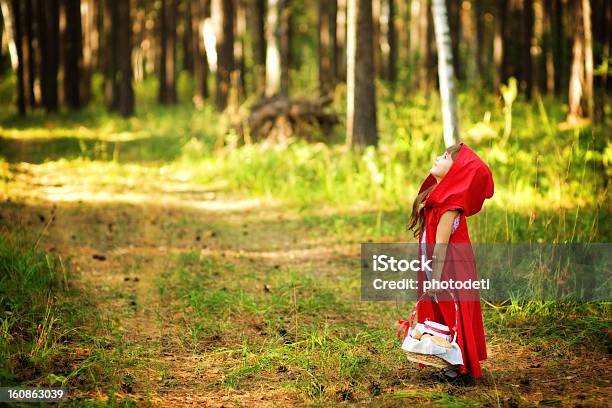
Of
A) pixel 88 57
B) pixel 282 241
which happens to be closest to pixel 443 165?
pixel 282 241

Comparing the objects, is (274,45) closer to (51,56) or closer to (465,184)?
(51,56)

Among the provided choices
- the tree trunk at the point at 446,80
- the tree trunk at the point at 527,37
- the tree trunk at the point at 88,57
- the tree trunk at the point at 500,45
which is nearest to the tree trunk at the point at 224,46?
the tree trunk at the point at 500,45

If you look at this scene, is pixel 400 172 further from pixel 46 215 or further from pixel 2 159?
pixel 2 159

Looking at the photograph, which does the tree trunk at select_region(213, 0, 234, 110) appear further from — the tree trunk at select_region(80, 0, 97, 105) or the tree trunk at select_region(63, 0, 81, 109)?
the tree trunk at select_region(80, 0, 97, 105)

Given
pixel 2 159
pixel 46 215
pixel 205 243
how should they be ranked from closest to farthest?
pixel 205 243, pixel 46 215, pixel 2 159

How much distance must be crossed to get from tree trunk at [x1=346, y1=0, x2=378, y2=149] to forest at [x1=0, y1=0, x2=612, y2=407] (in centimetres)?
4

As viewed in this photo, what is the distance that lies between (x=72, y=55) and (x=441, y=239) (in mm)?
23950

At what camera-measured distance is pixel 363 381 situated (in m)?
A: 4.70

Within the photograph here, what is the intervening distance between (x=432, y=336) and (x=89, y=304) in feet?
10.9

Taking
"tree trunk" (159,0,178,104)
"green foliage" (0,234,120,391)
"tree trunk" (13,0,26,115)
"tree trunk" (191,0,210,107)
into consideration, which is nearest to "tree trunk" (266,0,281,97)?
"tree trunk" (191,0,210,107)

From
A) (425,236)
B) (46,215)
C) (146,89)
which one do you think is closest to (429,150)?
(46,215)

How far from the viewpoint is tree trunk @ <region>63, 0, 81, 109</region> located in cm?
2534

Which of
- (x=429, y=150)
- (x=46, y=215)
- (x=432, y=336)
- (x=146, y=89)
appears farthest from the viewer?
(x=146, y=89)

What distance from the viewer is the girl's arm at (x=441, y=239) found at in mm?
4406
